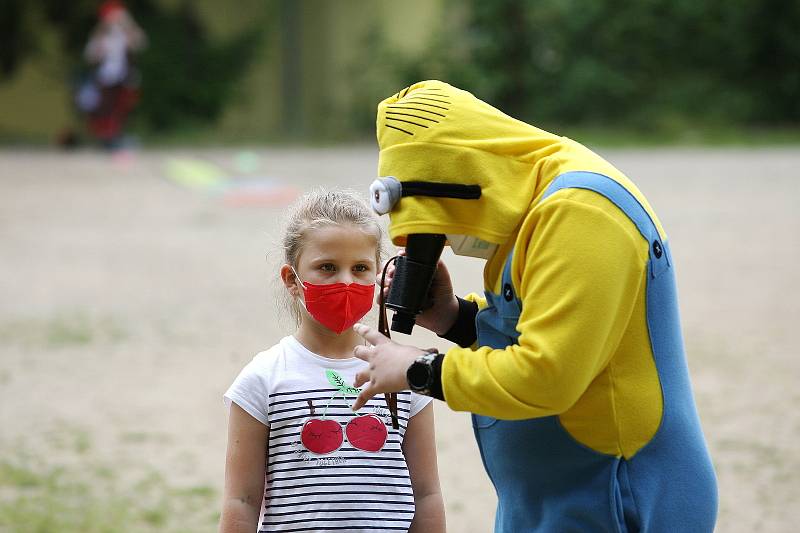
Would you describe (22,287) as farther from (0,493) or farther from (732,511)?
(732,511)

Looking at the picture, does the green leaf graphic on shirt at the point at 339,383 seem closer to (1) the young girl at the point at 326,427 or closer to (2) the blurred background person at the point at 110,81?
(1) the young girl at the point at 326,427

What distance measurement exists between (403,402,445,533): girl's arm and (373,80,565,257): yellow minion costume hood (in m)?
0.59

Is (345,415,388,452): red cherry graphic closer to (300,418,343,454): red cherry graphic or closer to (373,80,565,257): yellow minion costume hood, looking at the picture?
(300,418,343,454): red cherry graphic

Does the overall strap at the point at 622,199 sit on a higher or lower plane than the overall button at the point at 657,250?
higher

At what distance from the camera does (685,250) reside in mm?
10117

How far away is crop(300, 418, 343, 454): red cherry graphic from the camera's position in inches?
97.5

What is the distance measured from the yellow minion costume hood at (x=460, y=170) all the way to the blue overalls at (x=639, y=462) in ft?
0.35

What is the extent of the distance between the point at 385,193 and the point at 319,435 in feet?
2.03

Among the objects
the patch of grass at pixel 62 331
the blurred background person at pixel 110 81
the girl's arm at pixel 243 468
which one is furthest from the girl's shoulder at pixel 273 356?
the blurred background person at pixel 110 81

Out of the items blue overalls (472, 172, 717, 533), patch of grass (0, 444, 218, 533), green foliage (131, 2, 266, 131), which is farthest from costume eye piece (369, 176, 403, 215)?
green foliage (131, 2, 266, 131)

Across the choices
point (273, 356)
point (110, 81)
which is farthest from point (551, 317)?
point (110, 81)

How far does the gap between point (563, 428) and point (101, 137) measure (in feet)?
55.5

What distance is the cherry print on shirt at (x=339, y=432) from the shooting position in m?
2.48

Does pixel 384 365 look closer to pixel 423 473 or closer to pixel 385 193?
pixel 385 193
